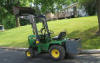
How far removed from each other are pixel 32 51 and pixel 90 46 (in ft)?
12.6

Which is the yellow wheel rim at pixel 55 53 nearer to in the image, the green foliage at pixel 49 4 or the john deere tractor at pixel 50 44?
the john deere tractor at pixel 50 44

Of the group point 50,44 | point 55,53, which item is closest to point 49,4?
point 50,44

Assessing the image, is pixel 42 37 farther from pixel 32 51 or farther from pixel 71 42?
pixel 71 42

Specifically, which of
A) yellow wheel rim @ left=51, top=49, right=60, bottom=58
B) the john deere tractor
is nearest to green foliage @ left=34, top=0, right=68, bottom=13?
the john deere tractor

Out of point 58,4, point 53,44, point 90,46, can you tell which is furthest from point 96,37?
point 53,44

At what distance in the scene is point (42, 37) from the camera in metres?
7.44

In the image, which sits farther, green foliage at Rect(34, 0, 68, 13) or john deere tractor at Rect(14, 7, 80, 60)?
green foliage at Rect(34, 0, 68, 13)

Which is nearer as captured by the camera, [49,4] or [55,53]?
[55,53]

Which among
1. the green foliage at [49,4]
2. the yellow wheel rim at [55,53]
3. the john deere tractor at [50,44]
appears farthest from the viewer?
the green foliage at [49,4]

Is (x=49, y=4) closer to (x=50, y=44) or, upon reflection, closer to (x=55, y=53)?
(x=50, y=44)

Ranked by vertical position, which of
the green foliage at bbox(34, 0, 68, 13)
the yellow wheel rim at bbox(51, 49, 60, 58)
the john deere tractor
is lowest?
the yellow wheel rim at bbox(51, 49, 60, 58)

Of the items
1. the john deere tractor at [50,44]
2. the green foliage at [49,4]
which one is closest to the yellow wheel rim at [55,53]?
the john deere tractor at [50,44]

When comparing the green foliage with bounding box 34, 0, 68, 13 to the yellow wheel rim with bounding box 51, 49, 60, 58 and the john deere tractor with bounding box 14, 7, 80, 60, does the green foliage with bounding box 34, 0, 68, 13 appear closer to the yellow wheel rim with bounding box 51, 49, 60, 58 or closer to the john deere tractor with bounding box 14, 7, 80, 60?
the john deere tractor with bounding box 14, 7, 80, 60

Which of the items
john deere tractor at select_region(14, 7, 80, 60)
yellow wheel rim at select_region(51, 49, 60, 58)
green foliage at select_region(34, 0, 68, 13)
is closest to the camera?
john deere tractor at select_region(14, 7, 80, 60)
